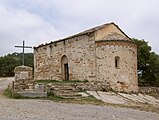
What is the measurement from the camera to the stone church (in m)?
24.4

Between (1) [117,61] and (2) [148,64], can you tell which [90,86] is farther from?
(2) [148,64]

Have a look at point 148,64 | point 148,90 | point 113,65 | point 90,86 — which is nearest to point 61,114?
point 90,86

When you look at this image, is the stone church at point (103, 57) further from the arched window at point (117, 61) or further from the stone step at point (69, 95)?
the stone step at point (69, 95)

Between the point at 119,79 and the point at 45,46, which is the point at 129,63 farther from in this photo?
the point at 45,46

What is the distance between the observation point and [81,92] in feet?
70.1

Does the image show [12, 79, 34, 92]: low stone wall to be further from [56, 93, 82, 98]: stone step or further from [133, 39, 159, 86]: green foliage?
[133, 39, 159, 86]: green foliage

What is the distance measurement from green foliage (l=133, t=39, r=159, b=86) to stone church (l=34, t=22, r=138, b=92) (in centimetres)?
711

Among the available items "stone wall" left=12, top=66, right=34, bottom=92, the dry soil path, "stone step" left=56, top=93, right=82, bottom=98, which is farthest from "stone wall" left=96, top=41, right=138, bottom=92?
the dry soil path

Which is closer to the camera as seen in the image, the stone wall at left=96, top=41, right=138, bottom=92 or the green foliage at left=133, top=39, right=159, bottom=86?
the stone wall at left=96, top=41, right=138, bottom=92

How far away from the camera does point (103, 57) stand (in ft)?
80.6

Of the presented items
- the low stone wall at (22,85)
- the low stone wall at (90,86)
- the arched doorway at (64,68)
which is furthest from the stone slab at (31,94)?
the arched doorway at (64,68)

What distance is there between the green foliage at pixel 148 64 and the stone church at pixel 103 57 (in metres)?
7.11

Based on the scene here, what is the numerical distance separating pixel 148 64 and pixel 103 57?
1165 centimetres

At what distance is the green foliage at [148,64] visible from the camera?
112 feet
